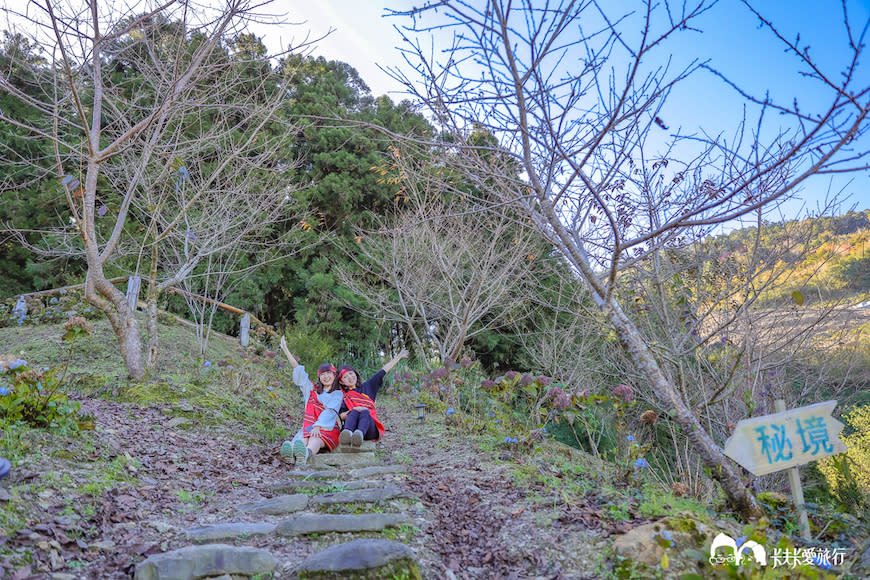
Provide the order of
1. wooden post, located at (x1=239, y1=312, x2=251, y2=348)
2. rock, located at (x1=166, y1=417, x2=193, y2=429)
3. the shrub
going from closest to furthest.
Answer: rock, located at (x1=166, y1=417, x2=193, y2=429), the shrub, wooden post, located at (x1=239, y1=312, x2=251, y2=348)

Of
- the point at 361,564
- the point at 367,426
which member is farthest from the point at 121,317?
the point at 361,564

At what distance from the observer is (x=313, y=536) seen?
2633mm

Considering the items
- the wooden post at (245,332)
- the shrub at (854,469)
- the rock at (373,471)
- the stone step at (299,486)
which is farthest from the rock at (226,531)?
the shrub at (854,469)

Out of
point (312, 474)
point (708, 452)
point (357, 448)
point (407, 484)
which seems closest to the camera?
point (708, 452)

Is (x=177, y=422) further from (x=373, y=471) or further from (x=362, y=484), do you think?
(x=362, y=484)

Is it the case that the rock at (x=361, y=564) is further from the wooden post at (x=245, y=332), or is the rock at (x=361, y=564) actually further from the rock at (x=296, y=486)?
the wooden post at (x=245, y=332)

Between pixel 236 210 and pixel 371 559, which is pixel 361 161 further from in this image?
pixel 371 559

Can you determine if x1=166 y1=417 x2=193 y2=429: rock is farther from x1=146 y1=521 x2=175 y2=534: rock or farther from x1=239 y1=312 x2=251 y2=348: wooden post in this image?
x1=239 y1=312 x2=251 y2=348: wooden post

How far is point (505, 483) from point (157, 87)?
16.7 feet

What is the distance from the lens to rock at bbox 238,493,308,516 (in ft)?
10.1

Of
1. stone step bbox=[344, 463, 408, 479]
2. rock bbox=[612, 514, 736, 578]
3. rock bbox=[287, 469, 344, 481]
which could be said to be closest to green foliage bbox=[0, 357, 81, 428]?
rock bbox=[287, 469, 344, 481]

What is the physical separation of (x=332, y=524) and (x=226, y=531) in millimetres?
524

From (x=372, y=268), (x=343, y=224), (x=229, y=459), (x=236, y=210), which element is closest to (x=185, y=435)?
(x=229, y=459)

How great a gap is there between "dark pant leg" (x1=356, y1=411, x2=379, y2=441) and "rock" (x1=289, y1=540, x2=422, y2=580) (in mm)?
2726
